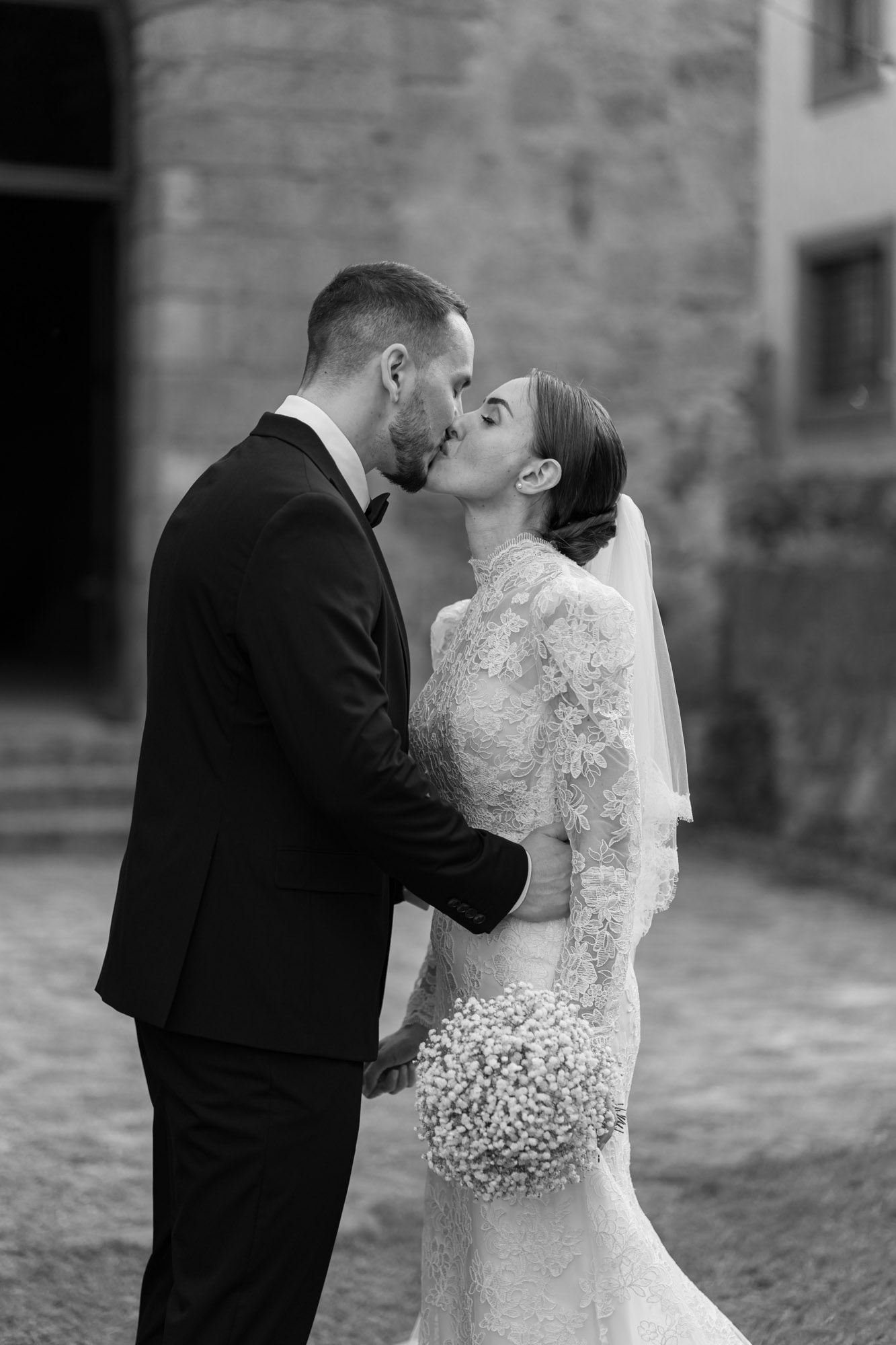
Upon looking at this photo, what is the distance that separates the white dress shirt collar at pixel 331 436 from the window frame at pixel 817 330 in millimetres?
14350

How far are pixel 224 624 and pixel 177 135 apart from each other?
250 inches

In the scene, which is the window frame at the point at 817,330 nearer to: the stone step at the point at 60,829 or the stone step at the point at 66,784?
the stone step at the point at 66,784

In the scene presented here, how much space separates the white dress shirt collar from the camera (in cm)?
251

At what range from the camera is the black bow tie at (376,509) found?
260 centimetres

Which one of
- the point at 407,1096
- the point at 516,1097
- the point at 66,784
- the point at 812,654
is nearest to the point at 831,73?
the point at 812,654

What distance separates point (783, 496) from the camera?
910 cm

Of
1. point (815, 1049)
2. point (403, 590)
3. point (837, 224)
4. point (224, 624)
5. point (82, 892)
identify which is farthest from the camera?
point (837, 224)

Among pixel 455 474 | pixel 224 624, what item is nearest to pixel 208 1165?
pixel 224 624

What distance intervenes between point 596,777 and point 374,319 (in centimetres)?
77

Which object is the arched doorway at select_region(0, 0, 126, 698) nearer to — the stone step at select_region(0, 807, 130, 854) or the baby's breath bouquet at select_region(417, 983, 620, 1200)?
the stone step at select_region(0, 807, 130, 854)

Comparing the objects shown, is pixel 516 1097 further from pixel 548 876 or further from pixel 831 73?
pixel 831 73

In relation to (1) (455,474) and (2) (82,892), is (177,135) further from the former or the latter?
(1) (455,474)

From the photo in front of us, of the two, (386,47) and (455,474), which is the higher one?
(386,47)

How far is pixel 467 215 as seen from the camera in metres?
8.66
